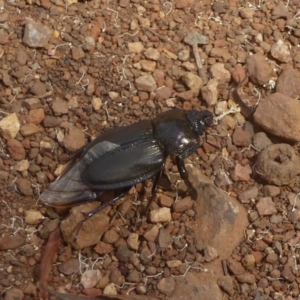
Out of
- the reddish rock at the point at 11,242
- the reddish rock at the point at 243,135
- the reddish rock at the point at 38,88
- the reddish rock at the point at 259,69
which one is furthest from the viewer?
the reddish rock at the point at 259,69

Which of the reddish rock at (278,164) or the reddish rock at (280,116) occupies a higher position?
the reddish rock at (280,116)

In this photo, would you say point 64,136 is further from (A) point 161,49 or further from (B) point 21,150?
(A) point 161,49

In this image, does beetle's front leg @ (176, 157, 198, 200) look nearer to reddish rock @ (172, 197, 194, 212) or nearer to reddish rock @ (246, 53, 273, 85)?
reddish rock @ (172, 197, 194, 212)

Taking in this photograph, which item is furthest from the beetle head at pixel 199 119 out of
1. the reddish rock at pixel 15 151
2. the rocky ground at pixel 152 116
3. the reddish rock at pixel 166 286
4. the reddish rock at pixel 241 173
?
the reddish rock at pixel 15 151

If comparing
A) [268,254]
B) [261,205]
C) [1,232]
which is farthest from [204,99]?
[1,232]

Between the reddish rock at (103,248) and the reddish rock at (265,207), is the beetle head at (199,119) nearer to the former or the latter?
the reddish rock at (265,207)

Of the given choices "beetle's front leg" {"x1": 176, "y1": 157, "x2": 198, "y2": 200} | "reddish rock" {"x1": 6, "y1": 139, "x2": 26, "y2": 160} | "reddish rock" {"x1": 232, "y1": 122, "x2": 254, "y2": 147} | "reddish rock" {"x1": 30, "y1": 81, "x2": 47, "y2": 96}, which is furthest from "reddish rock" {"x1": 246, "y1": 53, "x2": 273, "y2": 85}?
"reddish rock" {"x1": 6, "y1": 139, "x2": 26, "y2": 160}
